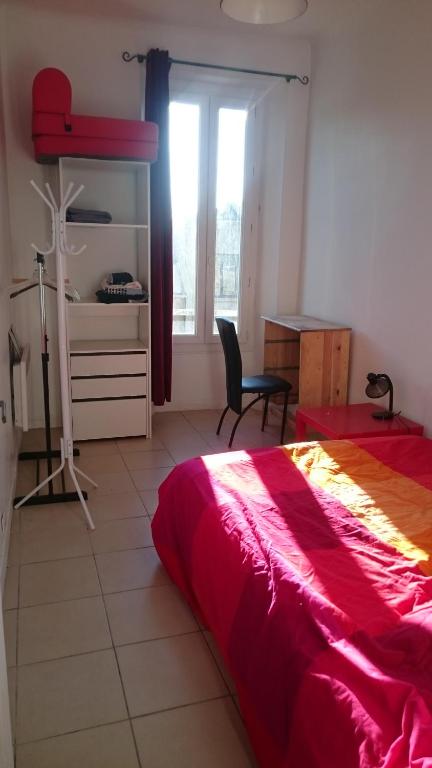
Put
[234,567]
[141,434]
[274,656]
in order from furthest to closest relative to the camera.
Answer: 1. [141,434]
2. [234,567]
3. [274,656]

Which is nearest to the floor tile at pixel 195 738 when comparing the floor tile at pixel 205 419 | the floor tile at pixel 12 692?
the floor tile at pixel 12 692

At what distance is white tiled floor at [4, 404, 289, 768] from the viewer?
1640mm

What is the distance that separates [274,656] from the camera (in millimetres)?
1474

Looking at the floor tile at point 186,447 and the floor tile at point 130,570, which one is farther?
the floor tile at point 186,447

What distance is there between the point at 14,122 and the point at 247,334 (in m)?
2.38

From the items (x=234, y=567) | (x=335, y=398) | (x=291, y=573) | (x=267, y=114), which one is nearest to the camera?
(x=291, y=573)

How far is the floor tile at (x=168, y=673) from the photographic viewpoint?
5.92ft

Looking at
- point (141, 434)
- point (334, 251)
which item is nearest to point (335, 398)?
point (334, 251)

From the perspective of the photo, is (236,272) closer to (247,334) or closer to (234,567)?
(247,334)

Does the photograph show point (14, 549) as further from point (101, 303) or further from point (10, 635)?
point (101, 303)

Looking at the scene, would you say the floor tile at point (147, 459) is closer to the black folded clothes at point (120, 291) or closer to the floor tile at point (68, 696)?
the black folded clothes at point (120, 291)

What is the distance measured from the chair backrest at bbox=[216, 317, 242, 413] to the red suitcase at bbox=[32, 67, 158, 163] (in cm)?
123

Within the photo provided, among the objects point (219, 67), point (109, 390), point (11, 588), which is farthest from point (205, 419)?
point (219, 67)

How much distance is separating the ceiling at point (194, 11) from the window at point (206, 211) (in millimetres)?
544
